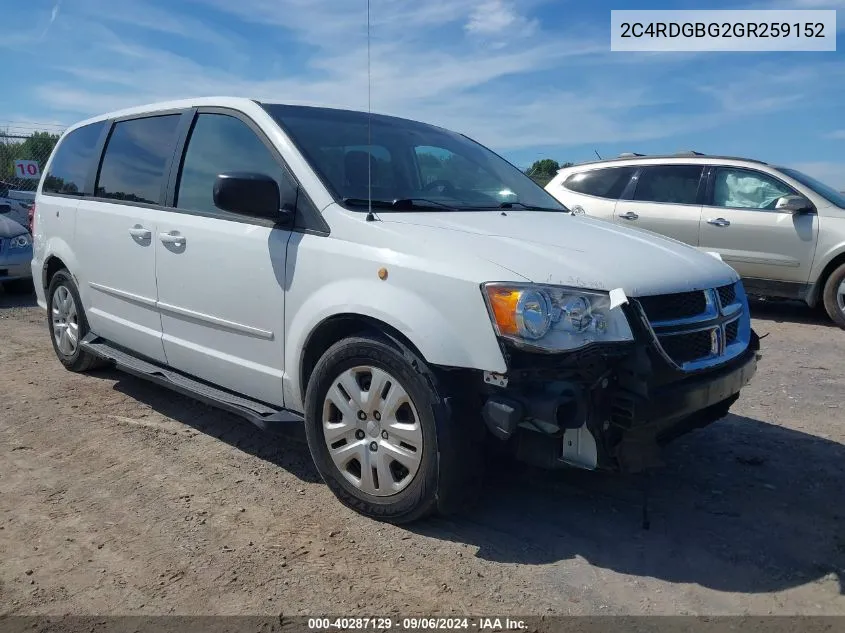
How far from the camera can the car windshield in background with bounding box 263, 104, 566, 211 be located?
11.5 feet

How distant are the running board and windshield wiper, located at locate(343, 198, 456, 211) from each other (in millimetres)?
1044

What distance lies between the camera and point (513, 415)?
2641 mm

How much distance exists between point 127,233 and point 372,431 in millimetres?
2239

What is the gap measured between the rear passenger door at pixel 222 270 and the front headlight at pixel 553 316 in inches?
47.2

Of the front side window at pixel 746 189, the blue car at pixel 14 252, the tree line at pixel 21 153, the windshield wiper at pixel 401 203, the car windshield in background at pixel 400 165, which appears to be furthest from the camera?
the tree line at pixel 21 153

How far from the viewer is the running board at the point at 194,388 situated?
3492 millimetres

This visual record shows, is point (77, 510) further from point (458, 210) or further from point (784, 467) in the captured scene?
point (784, 467)

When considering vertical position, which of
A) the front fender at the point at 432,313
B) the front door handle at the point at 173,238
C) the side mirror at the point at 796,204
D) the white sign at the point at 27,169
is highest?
the white sign at the point at 27,169

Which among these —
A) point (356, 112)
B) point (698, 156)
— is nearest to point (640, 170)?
point (698, 156)

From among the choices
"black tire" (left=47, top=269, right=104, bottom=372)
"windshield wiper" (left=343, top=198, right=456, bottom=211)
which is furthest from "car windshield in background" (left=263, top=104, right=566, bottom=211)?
"black tire" (left=47, top=269, right=104, bottom=372)

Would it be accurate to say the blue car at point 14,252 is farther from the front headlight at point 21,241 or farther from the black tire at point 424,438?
the black tire at point 424,438

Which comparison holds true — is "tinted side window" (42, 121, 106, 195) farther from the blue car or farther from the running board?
the blue car

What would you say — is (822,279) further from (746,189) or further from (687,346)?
(687,346)

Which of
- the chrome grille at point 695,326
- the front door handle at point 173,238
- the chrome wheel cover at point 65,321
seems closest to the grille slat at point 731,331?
the chrome grille at point 695,326
